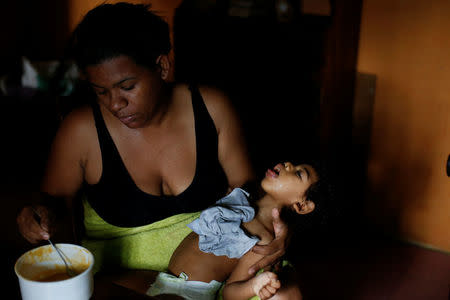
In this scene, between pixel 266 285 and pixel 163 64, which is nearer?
pixel 266 285

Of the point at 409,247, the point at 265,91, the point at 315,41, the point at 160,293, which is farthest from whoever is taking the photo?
the point at 409,247

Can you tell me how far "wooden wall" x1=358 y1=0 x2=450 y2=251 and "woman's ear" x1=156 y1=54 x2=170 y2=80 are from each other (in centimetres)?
150

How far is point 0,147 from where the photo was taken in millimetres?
3039

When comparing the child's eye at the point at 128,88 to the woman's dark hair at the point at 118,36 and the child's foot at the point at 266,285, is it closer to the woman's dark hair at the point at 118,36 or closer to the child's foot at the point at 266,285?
the woman's dark hair at the point at 118,36

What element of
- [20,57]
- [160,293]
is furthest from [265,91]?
[20,57]

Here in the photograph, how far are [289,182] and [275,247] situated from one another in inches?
9.3

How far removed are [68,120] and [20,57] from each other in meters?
1.99

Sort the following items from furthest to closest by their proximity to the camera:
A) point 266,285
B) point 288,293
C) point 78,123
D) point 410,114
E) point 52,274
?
point 410,114, point 78,123, point 288,293, point 266,285, point 52,274

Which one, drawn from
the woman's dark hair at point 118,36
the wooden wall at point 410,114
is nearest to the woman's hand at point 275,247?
the woman's dark hair at point 118,36

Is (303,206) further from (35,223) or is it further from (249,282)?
(35,223)

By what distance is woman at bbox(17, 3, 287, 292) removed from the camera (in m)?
1.31

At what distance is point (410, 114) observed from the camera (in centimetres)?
249

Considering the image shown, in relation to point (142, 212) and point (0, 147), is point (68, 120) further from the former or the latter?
point (0, 147)

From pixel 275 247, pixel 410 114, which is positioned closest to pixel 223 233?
pixel 275 247
